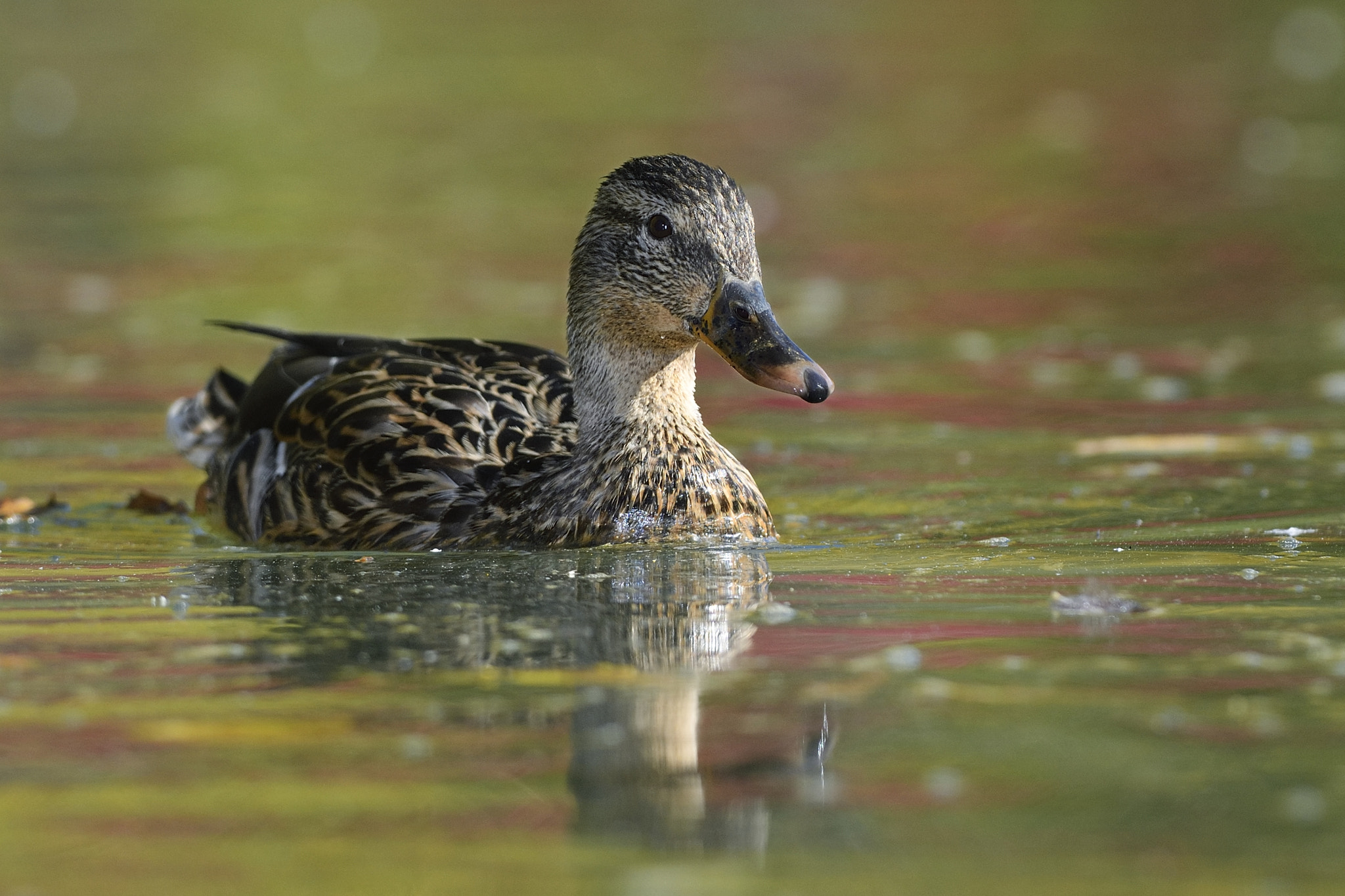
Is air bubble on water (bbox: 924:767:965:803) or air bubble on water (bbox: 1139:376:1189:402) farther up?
air bubble on water (bbox: 1139:376:1189:402)

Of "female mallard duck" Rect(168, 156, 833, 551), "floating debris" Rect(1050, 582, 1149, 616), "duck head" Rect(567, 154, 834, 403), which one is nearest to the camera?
"floating debris" Rect(1050, 582, 1149, 616)

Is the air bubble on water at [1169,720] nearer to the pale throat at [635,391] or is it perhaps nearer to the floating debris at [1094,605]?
the floating debris at [1094,605]

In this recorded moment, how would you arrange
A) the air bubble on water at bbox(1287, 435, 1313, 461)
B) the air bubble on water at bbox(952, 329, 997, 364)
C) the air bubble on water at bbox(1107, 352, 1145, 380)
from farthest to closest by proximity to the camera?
1. the air bubble on water at bbox(952, 329, 997, 364)
2. the air bubble on water at bbox(1107, 352, 1145, 380)
3. the air bubble on water at bbox(1287, 435, 1313, 461)

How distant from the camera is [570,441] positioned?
7.76 metres

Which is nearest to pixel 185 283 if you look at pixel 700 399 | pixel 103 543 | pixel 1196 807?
pixel 700 399

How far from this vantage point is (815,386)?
672 cm

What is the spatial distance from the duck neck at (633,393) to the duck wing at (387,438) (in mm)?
293

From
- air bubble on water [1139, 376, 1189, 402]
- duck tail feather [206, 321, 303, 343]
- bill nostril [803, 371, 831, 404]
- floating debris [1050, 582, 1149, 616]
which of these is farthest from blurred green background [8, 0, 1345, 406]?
floating debris [1050, 582, 1149, 616]

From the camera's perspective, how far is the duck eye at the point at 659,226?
23.6 feet

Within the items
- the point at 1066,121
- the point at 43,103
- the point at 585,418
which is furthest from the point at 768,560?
the point at 43,103

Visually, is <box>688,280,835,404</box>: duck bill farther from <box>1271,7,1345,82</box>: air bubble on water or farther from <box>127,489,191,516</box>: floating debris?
<box>1271,7,1345,82</box>: air bubble on water

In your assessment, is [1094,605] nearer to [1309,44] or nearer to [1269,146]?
[1269,146]

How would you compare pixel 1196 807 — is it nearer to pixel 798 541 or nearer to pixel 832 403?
pixel 798 541

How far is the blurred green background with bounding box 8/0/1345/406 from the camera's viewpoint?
1168cm
